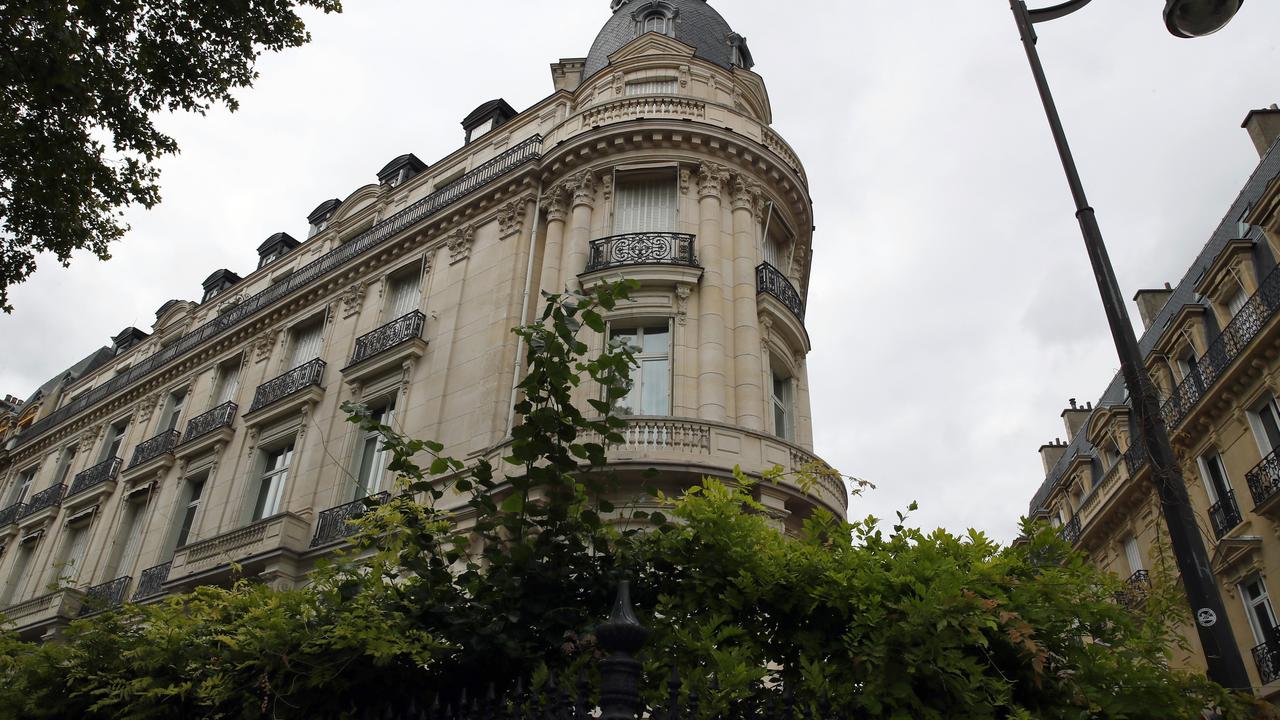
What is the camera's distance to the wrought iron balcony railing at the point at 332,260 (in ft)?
64.5

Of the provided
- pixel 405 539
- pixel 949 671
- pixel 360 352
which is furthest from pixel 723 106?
pixel 949 671

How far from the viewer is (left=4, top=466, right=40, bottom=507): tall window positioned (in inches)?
1211

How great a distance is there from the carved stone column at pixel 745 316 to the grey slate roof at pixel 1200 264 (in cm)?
1044

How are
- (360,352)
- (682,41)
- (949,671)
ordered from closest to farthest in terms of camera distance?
(949,671) < (360,352) < (682,41)

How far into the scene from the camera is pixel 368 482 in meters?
17.1

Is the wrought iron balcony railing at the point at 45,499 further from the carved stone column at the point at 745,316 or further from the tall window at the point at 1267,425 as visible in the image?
the tall window at the point at 1267,425

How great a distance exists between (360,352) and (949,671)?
1672 centimetres

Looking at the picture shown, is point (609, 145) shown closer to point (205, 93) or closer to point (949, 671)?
point (205, 93)

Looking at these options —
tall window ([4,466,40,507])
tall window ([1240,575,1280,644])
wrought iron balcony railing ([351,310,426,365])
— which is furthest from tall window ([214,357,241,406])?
tall window ([1240,575,1280,644])

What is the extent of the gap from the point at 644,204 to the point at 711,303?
128 inches

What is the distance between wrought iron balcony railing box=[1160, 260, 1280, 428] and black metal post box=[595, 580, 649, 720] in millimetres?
16836

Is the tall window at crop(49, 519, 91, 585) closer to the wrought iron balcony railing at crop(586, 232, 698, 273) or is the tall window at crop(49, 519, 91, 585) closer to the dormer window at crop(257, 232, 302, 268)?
the dormer window at crop(257, 232, 302, 268)

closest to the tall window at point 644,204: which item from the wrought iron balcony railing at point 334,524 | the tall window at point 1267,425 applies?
the wrought iron balcony railing at point 334,524

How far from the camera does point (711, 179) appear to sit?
55.0 ft
